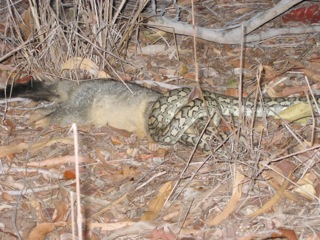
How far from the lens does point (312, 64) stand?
5816 millimetres

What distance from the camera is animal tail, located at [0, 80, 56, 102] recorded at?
501cm

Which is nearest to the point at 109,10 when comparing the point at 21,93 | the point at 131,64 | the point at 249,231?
the point at 131,64

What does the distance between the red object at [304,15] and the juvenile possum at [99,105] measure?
2548mm

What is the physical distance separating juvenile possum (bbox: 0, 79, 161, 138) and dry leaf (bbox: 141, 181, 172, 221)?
98 centimetres

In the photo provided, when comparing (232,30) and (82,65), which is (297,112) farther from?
(82,65)

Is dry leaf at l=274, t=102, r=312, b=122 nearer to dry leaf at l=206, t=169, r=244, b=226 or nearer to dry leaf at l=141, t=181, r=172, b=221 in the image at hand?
dry leaf at l=206, t=169, r=244, b=226

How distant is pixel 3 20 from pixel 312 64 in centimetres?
338

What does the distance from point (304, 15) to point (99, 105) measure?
10.2ft

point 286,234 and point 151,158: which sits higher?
point 286,234

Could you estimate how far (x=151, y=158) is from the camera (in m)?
4.42

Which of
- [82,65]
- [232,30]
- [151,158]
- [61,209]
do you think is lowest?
[151,158]

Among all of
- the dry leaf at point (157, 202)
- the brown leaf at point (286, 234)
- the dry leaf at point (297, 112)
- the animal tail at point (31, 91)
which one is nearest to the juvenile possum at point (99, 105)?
the animal tail at point (31, 91)

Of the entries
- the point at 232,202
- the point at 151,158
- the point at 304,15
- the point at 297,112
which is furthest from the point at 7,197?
the point at 304,15

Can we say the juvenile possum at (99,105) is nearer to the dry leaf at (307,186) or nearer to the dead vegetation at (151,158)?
the dead vegetation at (151,158)
